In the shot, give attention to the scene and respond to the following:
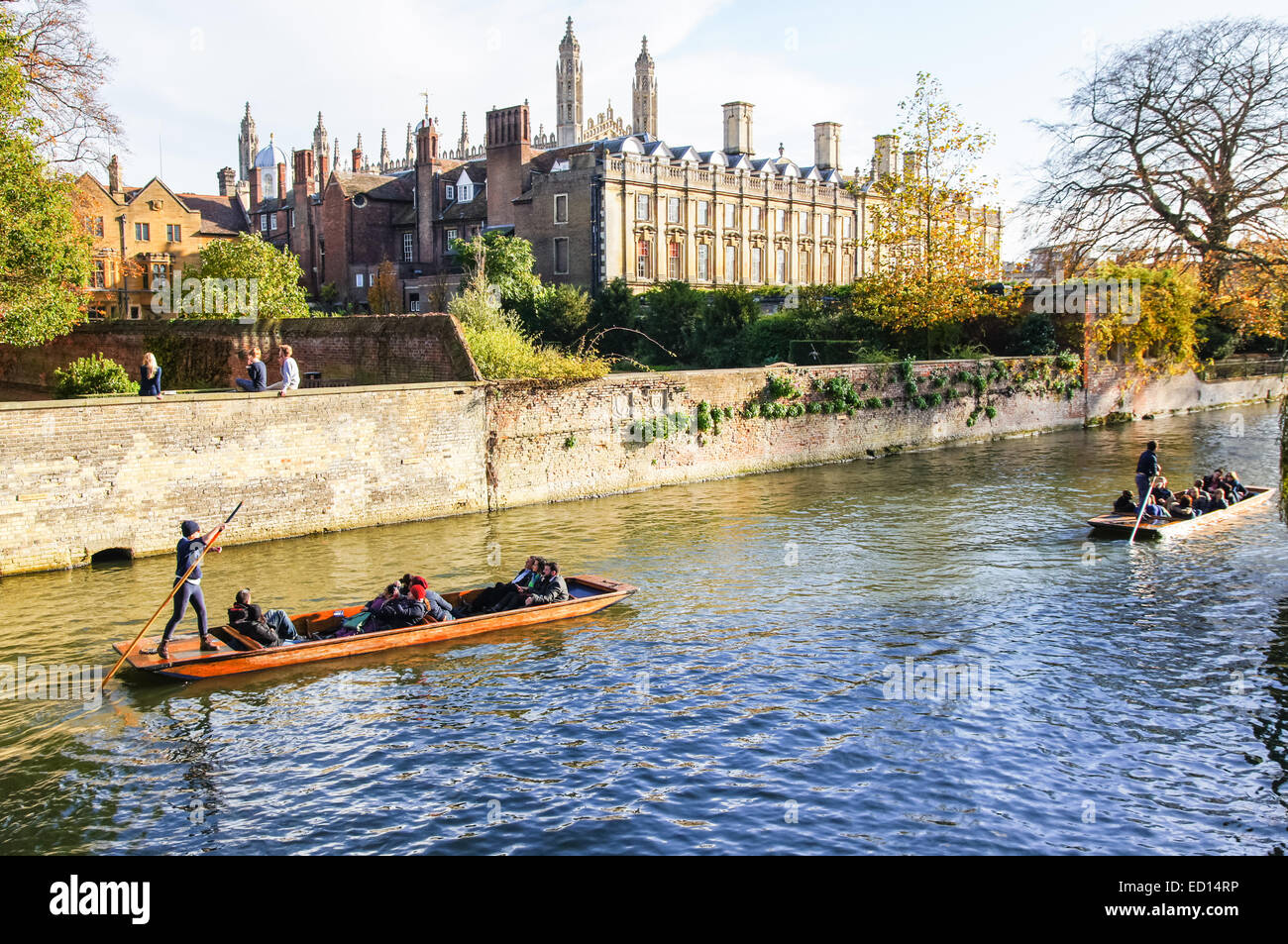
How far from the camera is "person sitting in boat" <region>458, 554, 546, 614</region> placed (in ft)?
48.6

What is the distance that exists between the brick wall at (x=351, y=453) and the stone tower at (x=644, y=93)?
7007cm

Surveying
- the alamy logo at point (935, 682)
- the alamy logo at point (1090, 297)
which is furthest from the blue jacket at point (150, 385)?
the alamy logo at point (1090, 297)

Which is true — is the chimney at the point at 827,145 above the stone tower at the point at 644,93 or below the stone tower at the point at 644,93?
below

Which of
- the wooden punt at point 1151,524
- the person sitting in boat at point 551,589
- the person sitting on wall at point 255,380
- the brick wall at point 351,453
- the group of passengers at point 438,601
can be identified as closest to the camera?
the group of passengers at point 438,601

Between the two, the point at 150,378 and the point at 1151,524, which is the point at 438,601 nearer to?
the point at 150,378

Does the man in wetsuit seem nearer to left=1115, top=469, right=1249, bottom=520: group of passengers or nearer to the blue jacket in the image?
the blue jacket

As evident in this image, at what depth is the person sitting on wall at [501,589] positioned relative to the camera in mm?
14795

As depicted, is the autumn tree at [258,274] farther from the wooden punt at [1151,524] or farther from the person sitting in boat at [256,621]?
the wooden punt at [1151,524]

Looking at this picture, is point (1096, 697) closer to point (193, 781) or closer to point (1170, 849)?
point (1170, 849)

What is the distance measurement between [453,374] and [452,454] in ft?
8.82

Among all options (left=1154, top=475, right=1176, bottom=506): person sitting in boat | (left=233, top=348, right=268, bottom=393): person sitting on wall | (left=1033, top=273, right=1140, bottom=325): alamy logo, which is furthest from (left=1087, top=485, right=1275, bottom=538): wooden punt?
(left=233, top=348, right=268, bottom=393): person sitting on wall

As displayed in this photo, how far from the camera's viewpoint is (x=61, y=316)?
925 inches

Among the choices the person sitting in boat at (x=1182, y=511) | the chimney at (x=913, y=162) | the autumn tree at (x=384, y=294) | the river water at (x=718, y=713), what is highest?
the chimney at (x=913, y=162)
